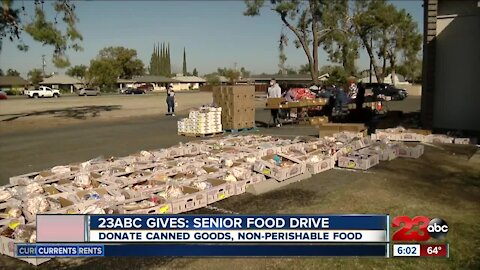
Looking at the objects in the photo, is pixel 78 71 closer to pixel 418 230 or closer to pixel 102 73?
pixel 102 73

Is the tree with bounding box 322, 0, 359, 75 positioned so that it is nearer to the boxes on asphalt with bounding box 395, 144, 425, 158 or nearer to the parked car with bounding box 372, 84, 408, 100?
the parked car with bounding box 372, 84, 408, 100

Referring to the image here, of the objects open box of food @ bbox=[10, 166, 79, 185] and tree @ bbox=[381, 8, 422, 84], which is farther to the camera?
tree @ bbox=[381, 8, 422, 84]

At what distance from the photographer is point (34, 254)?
191 inches

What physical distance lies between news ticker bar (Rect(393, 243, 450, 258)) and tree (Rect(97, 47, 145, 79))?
335ft

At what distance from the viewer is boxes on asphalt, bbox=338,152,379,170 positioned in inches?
368

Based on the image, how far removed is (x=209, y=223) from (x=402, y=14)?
56.0 m

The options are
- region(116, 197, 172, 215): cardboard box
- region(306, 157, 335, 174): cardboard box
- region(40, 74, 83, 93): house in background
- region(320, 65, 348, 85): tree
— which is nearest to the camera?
region(116, 197, 172, 215): cardboard box

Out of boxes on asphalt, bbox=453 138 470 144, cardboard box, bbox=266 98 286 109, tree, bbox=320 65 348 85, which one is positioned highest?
tree, bbox=320 65 348 85

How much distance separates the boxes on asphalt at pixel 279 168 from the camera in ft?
26.4

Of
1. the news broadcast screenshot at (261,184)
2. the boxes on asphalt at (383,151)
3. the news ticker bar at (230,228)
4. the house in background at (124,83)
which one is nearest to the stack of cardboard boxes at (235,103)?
the news broadcast screenshot at (261,184)

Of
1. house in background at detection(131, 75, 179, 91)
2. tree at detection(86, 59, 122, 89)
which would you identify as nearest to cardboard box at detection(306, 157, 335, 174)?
tree at detection(86, 59, 122, 89)

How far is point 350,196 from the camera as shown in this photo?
7.22 meters

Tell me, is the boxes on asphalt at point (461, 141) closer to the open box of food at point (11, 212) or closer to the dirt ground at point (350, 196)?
the dirt ground at point (350, 196)

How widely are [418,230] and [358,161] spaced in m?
4.76
